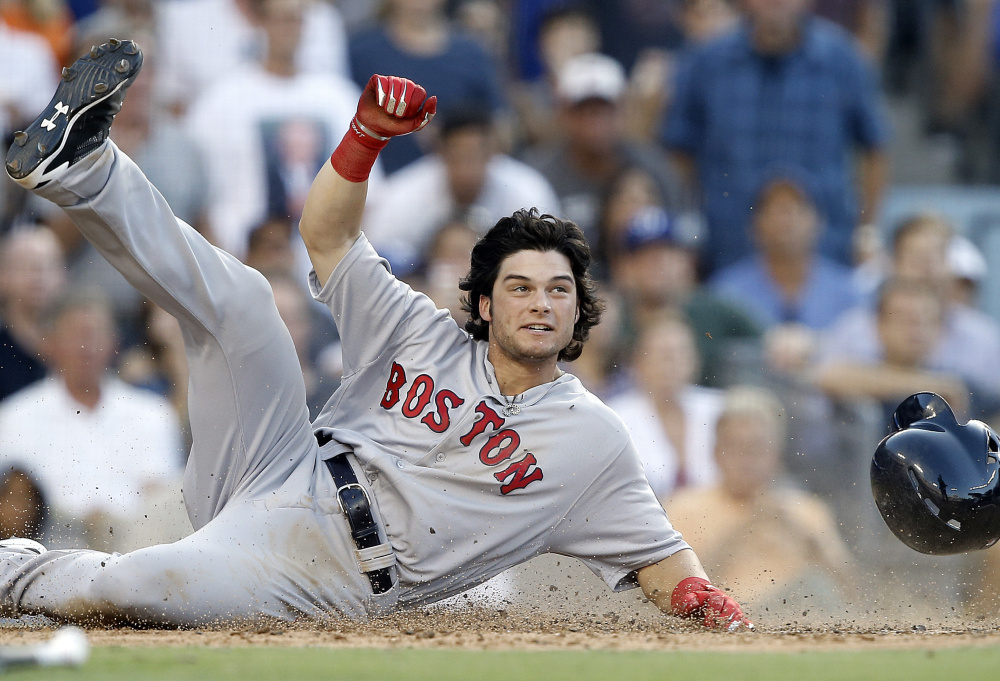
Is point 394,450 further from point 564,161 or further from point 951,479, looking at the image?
point 564,161

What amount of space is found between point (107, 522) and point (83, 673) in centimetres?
252

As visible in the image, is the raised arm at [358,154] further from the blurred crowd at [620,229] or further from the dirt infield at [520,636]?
the blurred crowd at [620,229]

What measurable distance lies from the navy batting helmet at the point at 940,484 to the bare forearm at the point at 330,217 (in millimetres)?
1643

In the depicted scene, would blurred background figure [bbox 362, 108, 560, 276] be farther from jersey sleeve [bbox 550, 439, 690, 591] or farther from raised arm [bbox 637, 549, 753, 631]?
raised arm [bbox 637, 549, 753, 631]

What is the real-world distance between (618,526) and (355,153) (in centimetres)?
129

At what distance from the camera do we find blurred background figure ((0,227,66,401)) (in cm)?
519

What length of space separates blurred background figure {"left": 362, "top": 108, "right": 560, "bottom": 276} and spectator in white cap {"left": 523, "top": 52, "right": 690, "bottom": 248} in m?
0.16

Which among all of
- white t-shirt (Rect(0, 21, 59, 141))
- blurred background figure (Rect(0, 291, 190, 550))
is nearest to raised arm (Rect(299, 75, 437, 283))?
blurred background figure (Rect(0, 291, 190, 550))

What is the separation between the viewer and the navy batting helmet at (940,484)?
3.49m

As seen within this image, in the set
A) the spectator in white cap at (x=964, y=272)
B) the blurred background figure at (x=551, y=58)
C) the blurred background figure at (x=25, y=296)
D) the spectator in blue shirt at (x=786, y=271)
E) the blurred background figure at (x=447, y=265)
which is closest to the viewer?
the blurred background figure at (x=25, y=296)

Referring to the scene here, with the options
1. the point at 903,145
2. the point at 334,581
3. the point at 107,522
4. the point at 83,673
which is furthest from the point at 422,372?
the point at 903,145

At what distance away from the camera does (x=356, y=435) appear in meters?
3.65

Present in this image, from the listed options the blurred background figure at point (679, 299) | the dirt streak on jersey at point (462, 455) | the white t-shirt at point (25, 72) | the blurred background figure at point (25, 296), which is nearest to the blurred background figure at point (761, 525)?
the blurred background figure at point (679, 299)

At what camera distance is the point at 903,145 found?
24.0 feet
